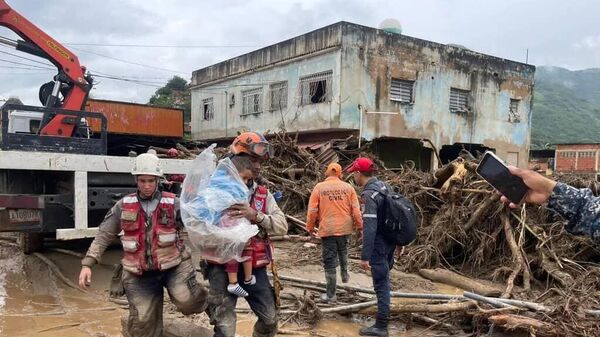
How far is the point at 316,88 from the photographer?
1875cm

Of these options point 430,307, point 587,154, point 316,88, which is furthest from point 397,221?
point 587,154

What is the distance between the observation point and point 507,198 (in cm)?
245

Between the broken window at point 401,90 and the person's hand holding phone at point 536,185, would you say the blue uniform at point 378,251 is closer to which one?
the person's hand holding phone at point 536,185

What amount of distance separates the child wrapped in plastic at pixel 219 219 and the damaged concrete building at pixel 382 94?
1311cm

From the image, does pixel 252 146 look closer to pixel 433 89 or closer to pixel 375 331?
pixel 375 331

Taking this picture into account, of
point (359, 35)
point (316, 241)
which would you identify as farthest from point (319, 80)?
point (316, 241)

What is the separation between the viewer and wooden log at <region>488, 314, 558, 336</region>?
4.38 metres

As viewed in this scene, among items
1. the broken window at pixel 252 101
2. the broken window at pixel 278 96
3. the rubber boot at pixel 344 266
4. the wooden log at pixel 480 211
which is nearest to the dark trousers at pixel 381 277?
the rubber boot at pixel 344 266

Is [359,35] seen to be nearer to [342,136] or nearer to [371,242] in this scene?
[342,136]

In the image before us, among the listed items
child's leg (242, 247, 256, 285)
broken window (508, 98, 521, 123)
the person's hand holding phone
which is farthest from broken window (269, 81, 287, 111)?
the person's hand holding phone

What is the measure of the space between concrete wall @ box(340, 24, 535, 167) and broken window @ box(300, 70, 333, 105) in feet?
2.76

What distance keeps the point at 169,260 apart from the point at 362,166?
2.29 meters

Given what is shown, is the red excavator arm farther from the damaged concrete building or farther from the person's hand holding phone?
the damaged concrete building

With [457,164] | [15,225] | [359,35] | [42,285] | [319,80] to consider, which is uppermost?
[359,35]
